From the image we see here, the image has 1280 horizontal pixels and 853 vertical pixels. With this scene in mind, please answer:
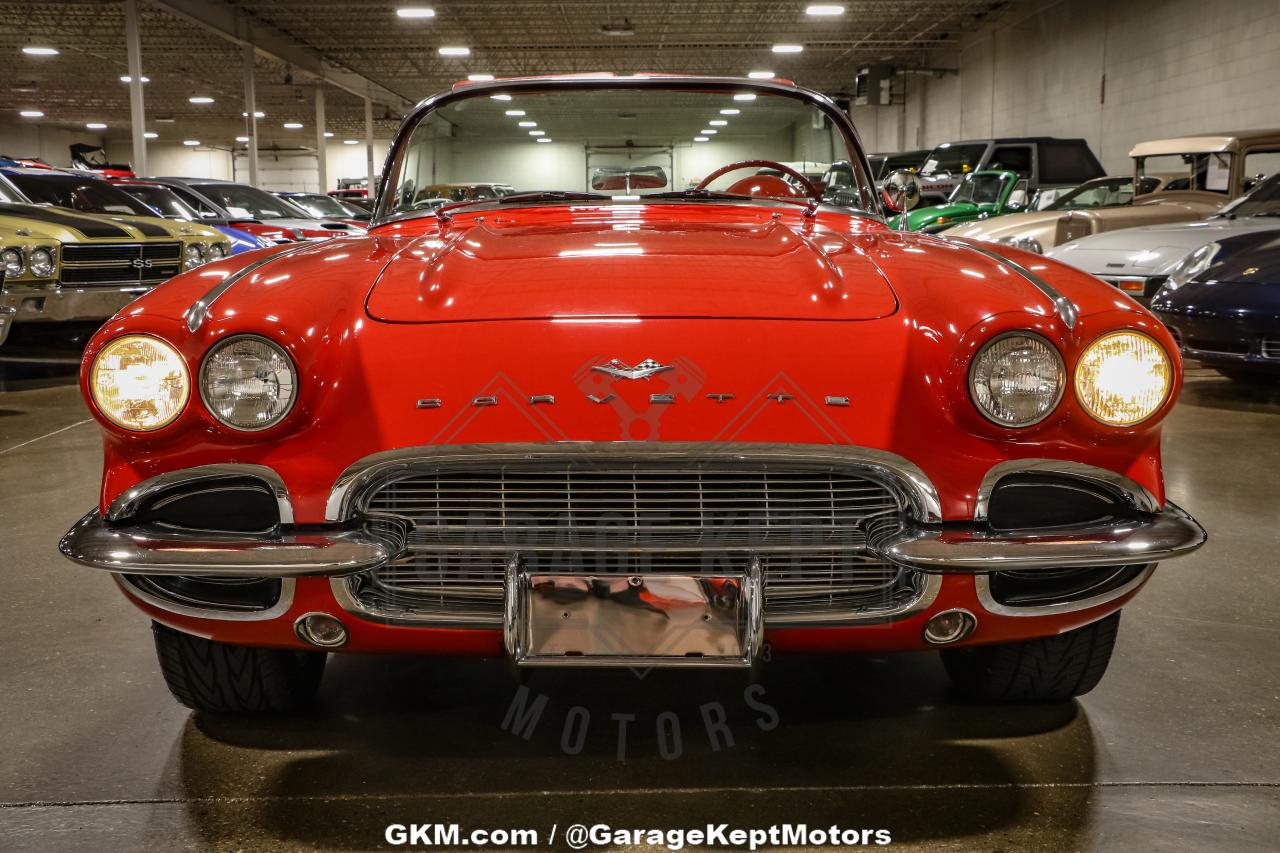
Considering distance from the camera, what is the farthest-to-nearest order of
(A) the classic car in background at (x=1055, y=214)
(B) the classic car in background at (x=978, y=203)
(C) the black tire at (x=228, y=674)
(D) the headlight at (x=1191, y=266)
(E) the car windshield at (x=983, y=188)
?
1. (E) the car windshield at (x=983, y=188)
2. (B) the classic car in background at (x=978, y=203)
3. (A) the classic car in background at (x=1055, y=214)
4. (D) the headlight at (x=1191, y=266)
5. (C) the black tire at (x=228, y=674)

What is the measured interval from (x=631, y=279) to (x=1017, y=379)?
637 millimetres

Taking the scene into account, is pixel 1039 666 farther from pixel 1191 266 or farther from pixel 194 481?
Result: pixel 1191 266

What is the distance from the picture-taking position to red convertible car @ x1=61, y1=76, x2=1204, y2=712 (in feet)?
5.40

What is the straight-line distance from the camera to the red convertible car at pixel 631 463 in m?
1.65

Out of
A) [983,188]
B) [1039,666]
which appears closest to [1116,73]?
[983,188]

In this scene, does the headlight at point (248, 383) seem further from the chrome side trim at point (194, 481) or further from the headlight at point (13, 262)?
the headlight at point (13, 262)

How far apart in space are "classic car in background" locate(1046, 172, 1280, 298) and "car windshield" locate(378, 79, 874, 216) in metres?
4.37

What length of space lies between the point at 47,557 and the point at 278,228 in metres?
7.01

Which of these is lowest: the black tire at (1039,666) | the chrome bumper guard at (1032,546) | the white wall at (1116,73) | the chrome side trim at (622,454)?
the black tire at (1039,666)

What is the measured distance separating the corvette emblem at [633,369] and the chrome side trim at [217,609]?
59 cm

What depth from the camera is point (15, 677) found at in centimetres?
241

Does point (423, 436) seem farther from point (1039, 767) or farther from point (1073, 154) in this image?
point (1073, 154)

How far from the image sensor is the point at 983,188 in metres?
12.4

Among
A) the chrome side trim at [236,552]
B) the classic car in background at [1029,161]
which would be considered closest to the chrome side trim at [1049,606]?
the chrome side trim at [236,552]
